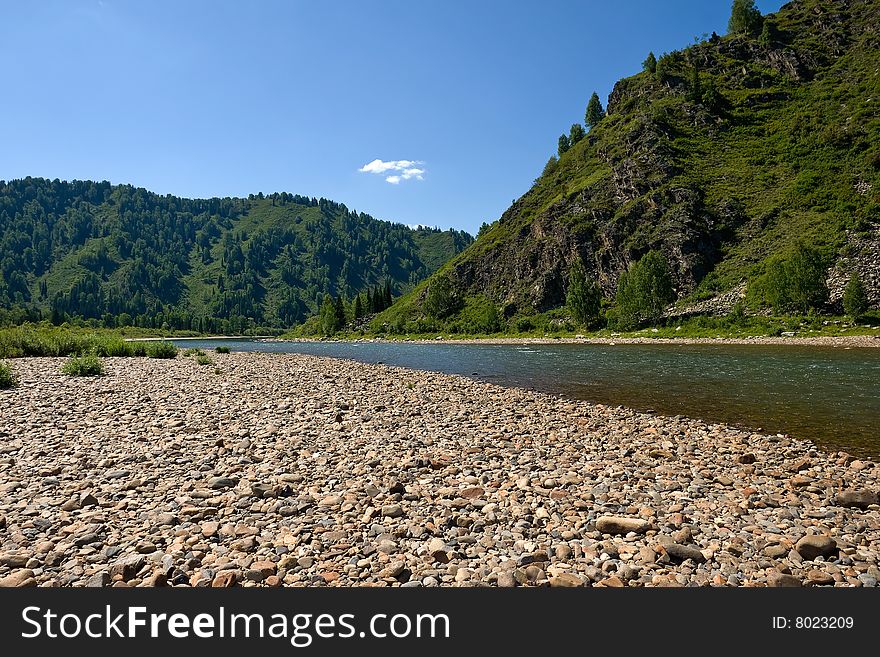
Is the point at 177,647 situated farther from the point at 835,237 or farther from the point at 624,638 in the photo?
the point at 835,237

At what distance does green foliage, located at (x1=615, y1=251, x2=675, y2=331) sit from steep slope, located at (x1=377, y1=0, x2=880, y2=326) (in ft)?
27.3

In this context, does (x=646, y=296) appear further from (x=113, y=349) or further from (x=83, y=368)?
(x=83, y=368)

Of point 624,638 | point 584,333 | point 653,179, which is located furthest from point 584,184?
point 624,638

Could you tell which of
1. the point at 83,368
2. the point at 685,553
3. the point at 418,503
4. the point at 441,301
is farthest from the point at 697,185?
the point at 418,503

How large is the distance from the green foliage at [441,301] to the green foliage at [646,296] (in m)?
80.0

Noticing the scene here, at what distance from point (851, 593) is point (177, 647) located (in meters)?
8.81

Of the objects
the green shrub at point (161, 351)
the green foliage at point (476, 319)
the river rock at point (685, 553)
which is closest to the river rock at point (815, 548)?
the river rock at point (685, 553)

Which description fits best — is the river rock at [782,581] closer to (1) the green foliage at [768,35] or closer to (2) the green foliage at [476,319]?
(2) the green foliage at [476,319]

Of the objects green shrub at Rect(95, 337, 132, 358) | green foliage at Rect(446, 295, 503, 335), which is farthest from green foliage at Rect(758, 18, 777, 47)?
green shrub at Rect(95, 337, 132, 358)

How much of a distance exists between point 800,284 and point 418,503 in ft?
329

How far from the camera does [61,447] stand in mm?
12352

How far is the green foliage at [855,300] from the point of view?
241 feet

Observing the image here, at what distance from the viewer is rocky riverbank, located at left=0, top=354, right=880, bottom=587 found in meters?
6.38

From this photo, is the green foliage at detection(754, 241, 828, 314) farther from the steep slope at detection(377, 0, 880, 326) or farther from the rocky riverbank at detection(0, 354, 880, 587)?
the rocky riverbank at detection(0, 354, 880, 587)
